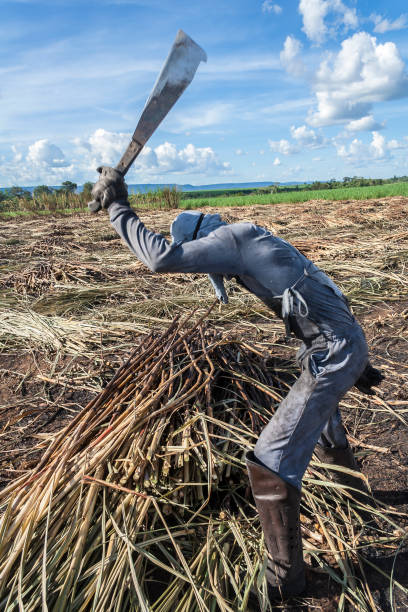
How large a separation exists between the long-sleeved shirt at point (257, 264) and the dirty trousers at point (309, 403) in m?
0.07

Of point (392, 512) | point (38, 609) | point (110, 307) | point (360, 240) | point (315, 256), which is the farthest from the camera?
point (360, 240)

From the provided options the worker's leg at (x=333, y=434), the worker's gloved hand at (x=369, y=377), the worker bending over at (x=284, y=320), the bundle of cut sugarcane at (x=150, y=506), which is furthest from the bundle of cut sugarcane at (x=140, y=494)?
the worker's gloved hand at (x=369, y=377)

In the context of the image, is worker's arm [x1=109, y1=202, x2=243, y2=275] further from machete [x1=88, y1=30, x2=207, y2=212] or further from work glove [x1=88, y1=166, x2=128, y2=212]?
machete [x1=88, y1=30, x2=207, y2=212]

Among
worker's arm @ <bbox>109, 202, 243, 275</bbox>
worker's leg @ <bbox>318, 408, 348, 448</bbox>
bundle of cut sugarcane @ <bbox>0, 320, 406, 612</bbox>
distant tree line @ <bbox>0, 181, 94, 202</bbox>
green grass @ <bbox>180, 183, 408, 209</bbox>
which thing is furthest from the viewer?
distant tree line @ <bbox>0, 181, 94, 202</bbox>

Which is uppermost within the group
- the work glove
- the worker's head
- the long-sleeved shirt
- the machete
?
the machete

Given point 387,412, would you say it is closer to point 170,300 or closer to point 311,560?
point 311,560

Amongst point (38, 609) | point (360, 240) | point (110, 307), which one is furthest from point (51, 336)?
point (360, 240)

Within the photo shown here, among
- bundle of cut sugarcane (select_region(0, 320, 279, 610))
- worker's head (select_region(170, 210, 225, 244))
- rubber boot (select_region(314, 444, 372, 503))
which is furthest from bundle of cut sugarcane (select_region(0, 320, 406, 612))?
worker's head (select_region(170, 210, 225, 244))

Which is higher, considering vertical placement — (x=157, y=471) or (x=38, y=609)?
(x=157, y=471)

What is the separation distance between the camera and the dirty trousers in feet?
4.81

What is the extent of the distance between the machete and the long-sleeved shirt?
0.22 metres

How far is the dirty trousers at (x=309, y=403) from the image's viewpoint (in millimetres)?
1466

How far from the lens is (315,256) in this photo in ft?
20.3

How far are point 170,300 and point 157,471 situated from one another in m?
2.88
